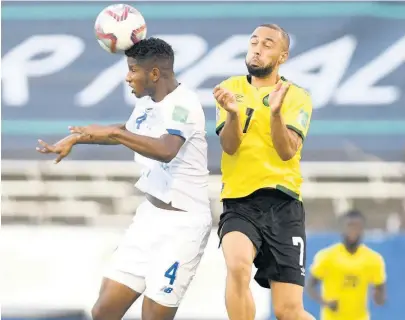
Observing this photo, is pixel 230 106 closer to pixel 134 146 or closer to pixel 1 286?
pixel 134 146

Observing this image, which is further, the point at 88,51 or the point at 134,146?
the point at 88,51

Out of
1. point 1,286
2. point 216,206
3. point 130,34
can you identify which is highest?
point 130,34

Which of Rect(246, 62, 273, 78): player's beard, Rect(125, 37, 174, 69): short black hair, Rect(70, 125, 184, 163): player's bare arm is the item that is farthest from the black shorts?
Rect(125, 37, 174, 69): short black hair

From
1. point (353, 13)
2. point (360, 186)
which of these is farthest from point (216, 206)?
point (353, 13)

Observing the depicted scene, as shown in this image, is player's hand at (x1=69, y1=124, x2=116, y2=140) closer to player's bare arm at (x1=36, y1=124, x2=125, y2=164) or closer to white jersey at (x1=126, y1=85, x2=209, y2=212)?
player's bare arm at (x1=36, y1=124, x2=125, y2=164)

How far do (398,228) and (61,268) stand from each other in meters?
2.83

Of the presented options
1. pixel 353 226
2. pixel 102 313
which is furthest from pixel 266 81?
pixel 353 226

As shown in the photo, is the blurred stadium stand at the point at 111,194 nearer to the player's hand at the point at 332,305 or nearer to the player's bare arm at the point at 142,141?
the player's hand at the point at 332,305

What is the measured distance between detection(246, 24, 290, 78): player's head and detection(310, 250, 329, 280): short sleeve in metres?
4.19

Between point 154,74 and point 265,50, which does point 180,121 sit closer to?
point 154,74

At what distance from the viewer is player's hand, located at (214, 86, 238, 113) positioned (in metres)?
6.14

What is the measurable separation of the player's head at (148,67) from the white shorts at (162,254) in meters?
0.66

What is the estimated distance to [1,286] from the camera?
Result: 10.6m

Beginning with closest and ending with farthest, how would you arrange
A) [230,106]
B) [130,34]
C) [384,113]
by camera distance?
[230,106], [130,34], [384,113]
